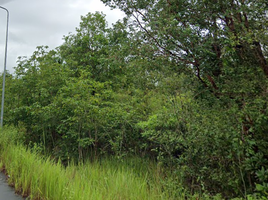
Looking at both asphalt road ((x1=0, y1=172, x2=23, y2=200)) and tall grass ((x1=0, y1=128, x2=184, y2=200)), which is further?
asphalt road ((x1=0, y1=172, x2=23, y2=200))

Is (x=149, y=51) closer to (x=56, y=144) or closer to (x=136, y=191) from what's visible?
(x=136, y=191)

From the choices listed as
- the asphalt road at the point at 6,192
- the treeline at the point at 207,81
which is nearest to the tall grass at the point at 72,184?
the asphalt road at the point at 6,192

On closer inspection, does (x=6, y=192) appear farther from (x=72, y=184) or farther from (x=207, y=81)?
(x=207, y=81)

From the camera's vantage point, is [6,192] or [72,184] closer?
[72,184]

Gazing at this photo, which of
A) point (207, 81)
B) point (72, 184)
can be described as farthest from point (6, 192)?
point (207, 81)

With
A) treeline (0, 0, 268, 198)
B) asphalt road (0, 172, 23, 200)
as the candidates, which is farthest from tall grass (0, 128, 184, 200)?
treeline (0, 0, 268, 198)

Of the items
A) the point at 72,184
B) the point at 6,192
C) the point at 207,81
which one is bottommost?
the point at 6,192

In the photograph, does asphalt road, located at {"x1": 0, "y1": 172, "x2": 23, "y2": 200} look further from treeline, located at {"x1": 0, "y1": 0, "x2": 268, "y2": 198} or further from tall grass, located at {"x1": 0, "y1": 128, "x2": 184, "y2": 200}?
treeline, located at {"x1": 0, "y1": 0, "x2": 268, "y2": 198}

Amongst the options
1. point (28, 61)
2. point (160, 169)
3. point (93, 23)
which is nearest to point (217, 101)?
point (160, 169)

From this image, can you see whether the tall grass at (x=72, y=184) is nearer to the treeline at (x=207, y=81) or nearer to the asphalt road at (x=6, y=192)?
the asphalt road at (x=6, y=192)

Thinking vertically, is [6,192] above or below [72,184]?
below

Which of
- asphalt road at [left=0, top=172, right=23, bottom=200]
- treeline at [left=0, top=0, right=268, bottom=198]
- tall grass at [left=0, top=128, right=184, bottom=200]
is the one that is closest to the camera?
treeline at [left=0, top=0, right=268, bottom=198]

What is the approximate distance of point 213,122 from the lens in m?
4.31

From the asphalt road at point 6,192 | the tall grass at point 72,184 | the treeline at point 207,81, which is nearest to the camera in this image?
the treeline at point 207,81
